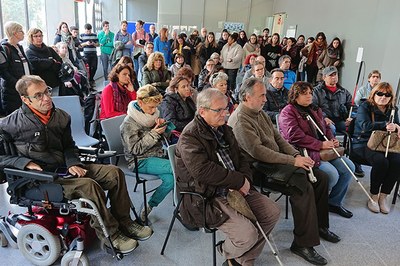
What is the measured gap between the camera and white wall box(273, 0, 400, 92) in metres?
5.48

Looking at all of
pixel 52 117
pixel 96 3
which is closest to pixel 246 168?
pixel 52 117

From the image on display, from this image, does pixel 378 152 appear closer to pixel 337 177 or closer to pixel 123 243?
pixel 337 177

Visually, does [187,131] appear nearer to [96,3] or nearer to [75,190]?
[75,190]

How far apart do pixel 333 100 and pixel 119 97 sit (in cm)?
243

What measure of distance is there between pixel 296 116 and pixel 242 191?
1.07m

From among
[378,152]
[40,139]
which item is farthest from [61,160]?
[378,152]

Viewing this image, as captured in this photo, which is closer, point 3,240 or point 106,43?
point 3,240

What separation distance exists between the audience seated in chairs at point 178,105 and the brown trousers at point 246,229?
1.31m

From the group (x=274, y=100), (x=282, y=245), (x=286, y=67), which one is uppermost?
(x=286, y=67)

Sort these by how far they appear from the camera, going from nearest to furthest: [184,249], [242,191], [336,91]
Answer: [242,191] < [184,249] < [336,91]

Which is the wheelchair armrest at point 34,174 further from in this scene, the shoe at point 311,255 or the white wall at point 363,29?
the white wall at point 363,29

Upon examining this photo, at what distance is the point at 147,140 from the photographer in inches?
96.5

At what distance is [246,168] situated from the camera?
2166 millimetres

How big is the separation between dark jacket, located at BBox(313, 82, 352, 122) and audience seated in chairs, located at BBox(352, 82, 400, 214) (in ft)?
1.98
